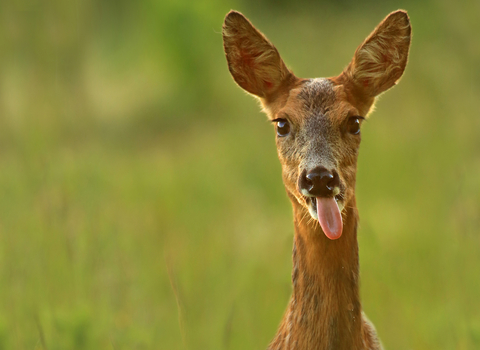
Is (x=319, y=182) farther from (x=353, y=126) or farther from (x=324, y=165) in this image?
(x=353, y=126)

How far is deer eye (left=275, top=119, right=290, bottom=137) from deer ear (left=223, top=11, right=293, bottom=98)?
15.1 inches

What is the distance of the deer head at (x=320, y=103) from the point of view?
3.22 meters

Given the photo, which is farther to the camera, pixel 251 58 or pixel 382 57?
pixel 251 58

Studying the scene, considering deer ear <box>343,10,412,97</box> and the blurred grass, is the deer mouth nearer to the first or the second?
the blurred grass

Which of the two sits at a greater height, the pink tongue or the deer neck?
the pink tongue

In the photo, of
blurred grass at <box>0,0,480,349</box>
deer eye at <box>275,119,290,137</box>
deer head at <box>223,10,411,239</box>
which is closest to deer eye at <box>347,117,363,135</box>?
deer head at <box>223,10,411,239</box>

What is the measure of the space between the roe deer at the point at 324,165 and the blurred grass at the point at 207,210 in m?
0.49

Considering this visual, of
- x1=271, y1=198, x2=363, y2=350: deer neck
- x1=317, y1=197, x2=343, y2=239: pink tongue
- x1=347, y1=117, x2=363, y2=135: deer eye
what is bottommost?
x1=271, y1=198, x2=363, y2=350: deer neck

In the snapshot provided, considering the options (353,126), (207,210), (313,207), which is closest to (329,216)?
(313,207)

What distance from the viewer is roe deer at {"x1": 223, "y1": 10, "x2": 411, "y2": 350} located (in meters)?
3.33

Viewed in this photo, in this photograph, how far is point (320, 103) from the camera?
12.1 feet

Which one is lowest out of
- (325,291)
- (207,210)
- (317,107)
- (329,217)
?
(325,291)

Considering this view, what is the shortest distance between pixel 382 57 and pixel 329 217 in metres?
1.29

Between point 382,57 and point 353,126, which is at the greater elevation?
point 382,57
